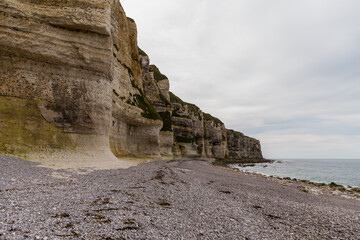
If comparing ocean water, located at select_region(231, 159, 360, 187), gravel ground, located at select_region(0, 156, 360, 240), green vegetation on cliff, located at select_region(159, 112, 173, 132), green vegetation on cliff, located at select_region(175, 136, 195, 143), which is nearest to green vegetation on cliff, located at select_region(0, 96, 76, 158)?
gravel ground, located at select_region(0, 156, 360, 240)

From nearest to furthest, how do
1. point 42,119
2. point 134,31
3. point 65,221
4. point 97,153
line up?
point 65,221 < point 42,119 < point 97,153 < point 134,31

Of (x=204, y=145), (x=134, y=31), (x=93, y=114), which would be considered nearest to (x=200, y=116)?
(x=204, y=145)

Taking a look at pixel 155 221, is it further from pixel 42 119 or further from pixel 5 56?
pixel 5 56

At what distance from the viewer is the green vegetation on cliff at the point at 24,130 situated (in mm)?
15016

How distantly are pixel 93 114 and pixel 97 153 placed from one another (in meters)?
4.14

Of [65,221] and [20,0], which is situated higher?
[20,0]

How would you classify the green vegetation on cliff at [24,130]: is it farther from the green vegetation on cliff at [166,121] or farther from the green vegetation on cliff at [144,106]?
the green vegetation on cliff at [166,121]

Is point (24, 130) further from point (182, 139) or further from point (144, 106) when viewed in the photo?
point (182, 139)

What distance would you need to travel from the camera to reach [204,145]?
89.9 m

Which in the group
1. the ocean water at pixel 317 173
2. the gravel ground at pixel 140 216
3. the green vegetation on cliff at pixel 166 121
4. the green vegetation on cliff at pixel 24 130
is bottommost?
the ocean water at pixel 317 173

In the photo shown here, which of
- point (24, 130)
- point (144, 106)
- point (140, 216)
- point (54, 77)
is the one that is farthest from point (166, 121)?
point (140, 216)

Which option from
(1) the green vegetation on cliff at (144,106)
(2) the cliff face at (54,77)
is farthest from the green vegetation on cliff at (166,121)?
(2) the cliff face at (54,77)

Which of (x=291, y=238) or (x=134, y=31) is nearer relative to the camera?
(x=291, y=238)

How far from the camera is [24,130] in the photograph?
625 inches
